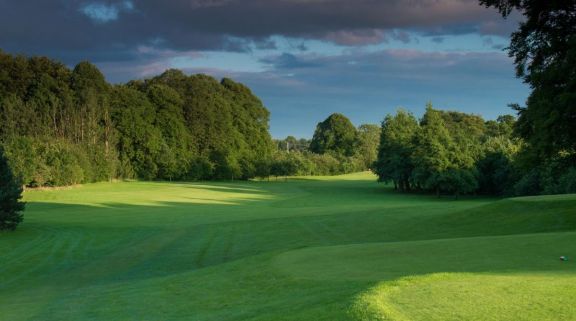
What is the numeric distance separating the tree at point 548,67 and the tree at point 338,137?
127 meters

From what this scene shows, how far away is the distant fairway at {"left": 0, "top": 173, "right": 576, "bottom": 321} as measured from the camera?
8.84m

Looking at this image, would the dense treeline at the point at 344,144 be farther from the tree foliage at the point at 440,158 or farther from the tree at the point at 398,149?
the tree foliage at the point at 440,158

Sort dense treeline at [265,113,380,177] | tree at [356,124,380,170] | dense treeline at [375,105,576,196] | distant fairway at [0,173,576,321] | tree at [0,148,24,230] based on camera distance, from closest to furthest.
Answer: distant fairway at [0,173,576,321]
tree at [0,148,24,230]
dense treeline at [375,105,576,196]
dense treeline at [265,113,380,177]
tree at [356,124,380,170]

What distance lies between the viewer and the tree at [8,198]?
3412cm

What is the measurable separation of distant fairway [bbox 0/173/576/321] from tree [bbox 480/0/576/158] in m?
4.29

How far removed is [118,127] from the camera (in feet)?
312

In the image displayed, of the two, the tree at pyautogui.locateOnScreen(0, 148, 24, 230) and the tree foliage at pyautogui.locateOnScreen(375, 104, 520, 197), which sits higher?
the tree foliage at pyautogui.locateOnScreen(375, 104, 520, 197)

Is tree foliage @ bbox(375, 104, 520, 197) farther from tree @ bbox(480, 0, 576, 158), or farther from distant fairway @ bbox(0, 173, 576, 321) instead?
tree @ bbox(480, 0, 576, 158)

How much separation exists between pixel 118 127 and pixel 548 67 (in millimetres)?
81235

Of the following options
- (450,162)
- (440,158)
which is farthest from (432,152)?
(450,162)

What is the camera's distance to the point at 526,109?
83.5ft

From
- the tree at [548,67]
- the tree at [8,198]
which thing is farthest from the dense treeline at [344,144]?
the tree at [548,67]

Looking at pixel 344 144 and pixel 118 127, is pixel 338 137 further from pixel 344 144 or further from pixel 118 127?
pixel 118 127

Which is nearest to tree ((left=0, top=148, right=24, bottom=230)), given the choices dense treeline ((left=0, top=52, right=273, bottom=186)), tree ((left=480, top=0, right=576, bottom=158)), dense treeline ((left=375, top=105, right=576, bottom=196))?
tree ((left=480, top=0, right=576, bottom=158))
